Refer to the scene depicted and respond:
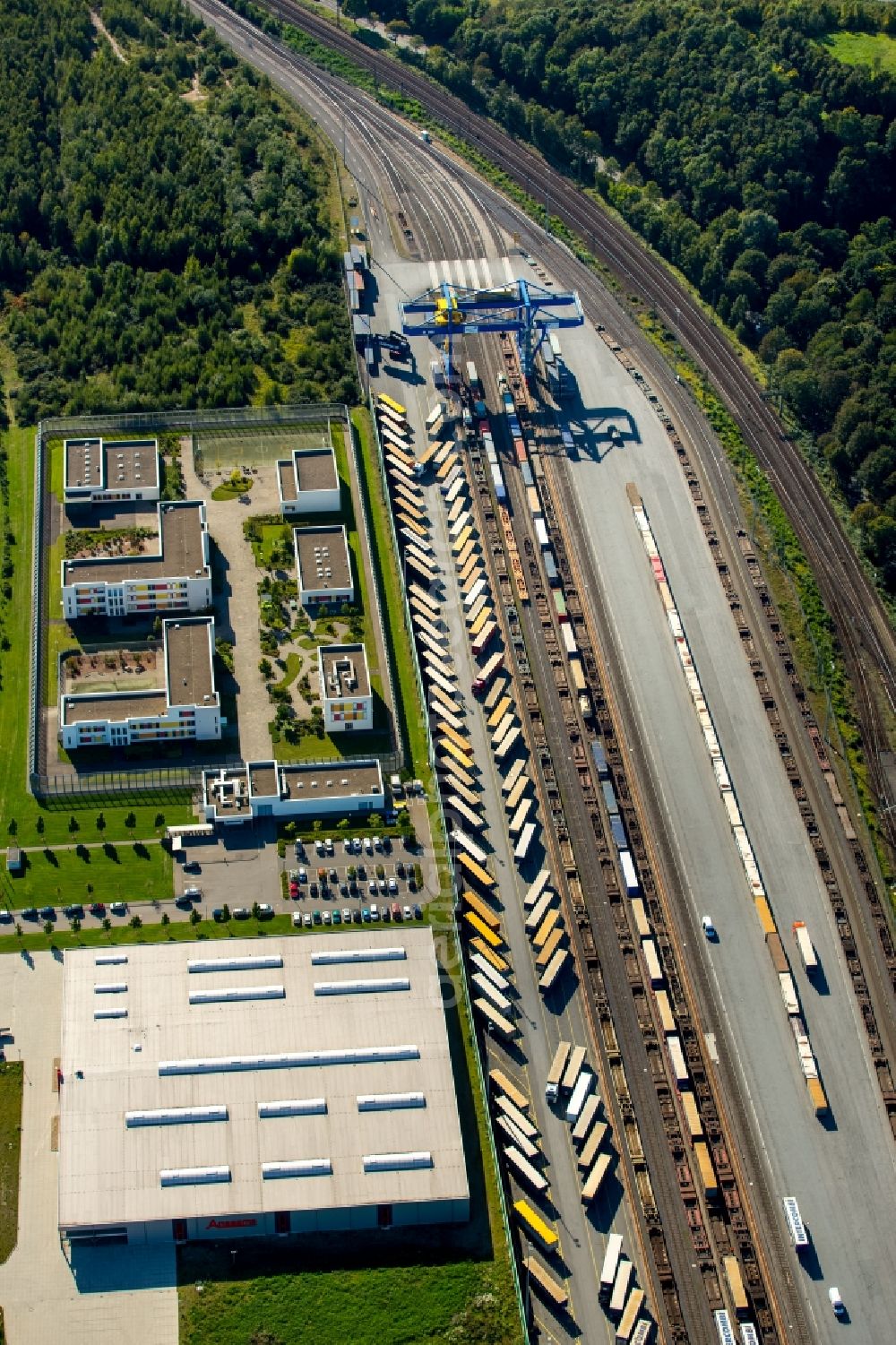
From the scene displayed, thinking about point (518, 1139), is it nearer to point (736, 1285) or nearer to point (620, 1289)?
point (620, 1289)

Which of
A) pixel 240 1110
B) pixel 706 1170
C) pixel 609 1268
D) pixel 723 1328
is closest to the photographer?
pixel 723 1328

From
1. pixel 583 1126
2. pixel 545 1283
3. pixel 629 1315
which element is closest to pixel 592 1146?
pixel 583 1126

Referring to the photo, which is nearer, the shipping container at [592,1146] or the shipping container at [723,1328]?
the shipping container at [723,1328]

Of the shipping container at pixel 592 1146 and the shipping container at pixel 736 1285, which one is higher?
the shipping container at pixel 592 1146

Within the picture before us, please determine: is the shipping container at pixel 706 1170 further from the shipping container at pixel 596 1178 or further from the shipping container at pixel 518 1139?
the shipping container at pixel 518 1139

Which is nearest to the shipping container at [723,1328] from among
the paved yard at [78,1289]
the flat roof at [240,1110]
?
the flat roof at [240,1110]

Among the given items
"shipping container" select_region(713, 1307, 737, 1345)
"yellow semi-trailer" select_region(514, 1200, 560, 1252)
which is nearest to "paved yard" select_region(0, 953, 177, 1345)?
"yellow semi-trailer" select_region(514, 1200, 560, 1252)

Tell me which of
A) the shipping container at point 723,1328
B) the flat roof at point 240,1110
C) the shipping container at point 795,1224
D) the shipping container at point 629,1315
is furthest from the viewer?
the shipping container at point 795,1224
